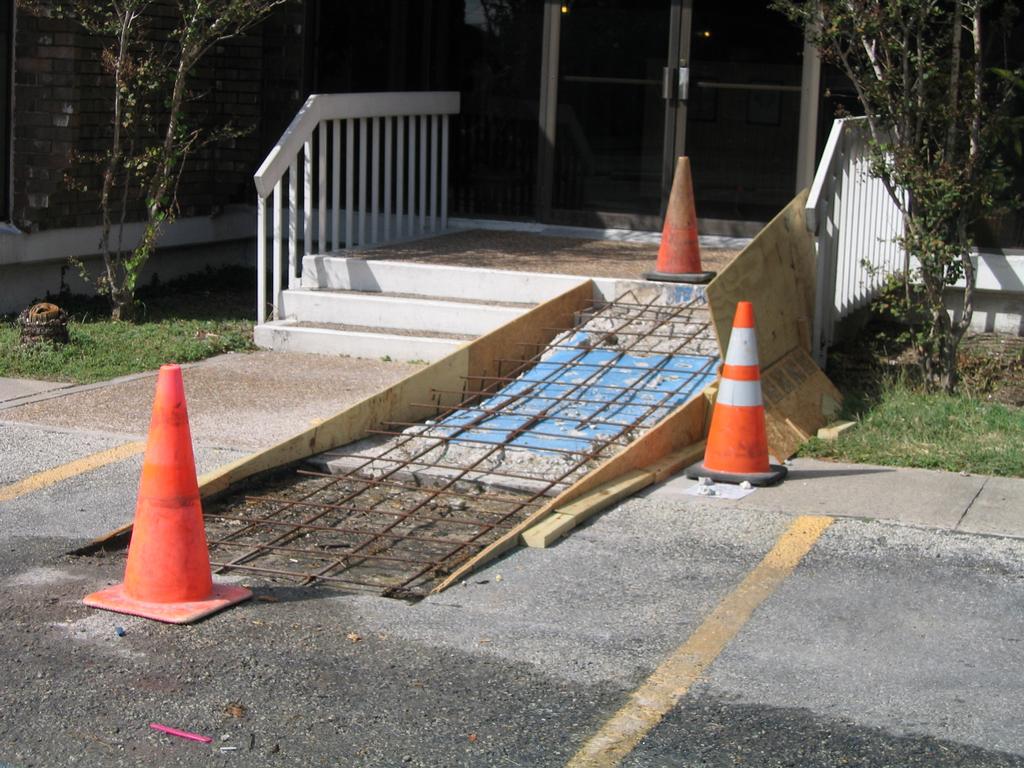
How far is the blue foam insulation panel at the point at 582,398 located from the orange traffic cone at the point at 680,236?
1043 mm

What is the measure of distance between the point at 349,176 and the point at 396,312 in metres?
1.49

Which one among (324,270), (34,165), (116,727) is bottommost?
(116,727)

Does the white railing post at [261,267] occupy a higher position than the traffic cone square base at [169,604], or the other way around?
the white railing post at [261,267]

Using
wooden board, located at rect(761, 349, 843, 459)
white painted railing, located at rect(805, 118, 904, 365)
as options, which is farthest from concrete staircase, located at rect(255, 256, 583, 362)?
wooden board, located at rect(761, 349, 843, 459)

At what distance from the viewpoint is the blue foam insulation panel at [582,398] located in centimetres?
743

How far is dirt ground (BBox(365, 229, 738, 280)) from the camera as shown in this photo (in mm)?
10391

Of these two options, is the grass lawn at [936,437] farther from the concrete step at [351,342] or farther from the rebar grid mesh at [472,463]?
the concrete step at [351,342]

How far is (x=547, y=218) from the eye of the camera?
41.3 feet

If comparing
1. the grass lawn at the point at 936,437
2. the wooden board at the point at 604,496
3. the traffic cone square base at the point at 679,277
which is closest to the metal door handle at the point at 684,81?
the traffic cone square base at the point at 679,277

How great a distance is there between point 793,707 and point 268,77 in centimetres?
975

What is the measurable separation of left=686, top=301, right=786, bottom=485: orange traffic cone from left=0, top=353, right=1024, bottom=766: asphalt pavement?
6.4 inches

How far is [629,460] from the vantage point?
6.90m

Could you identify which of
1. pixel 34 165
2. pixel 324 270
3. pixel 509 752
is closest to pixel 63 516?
pixel 509 752

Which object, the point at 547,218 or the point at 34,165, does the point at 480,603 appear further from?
the point at 547,218
